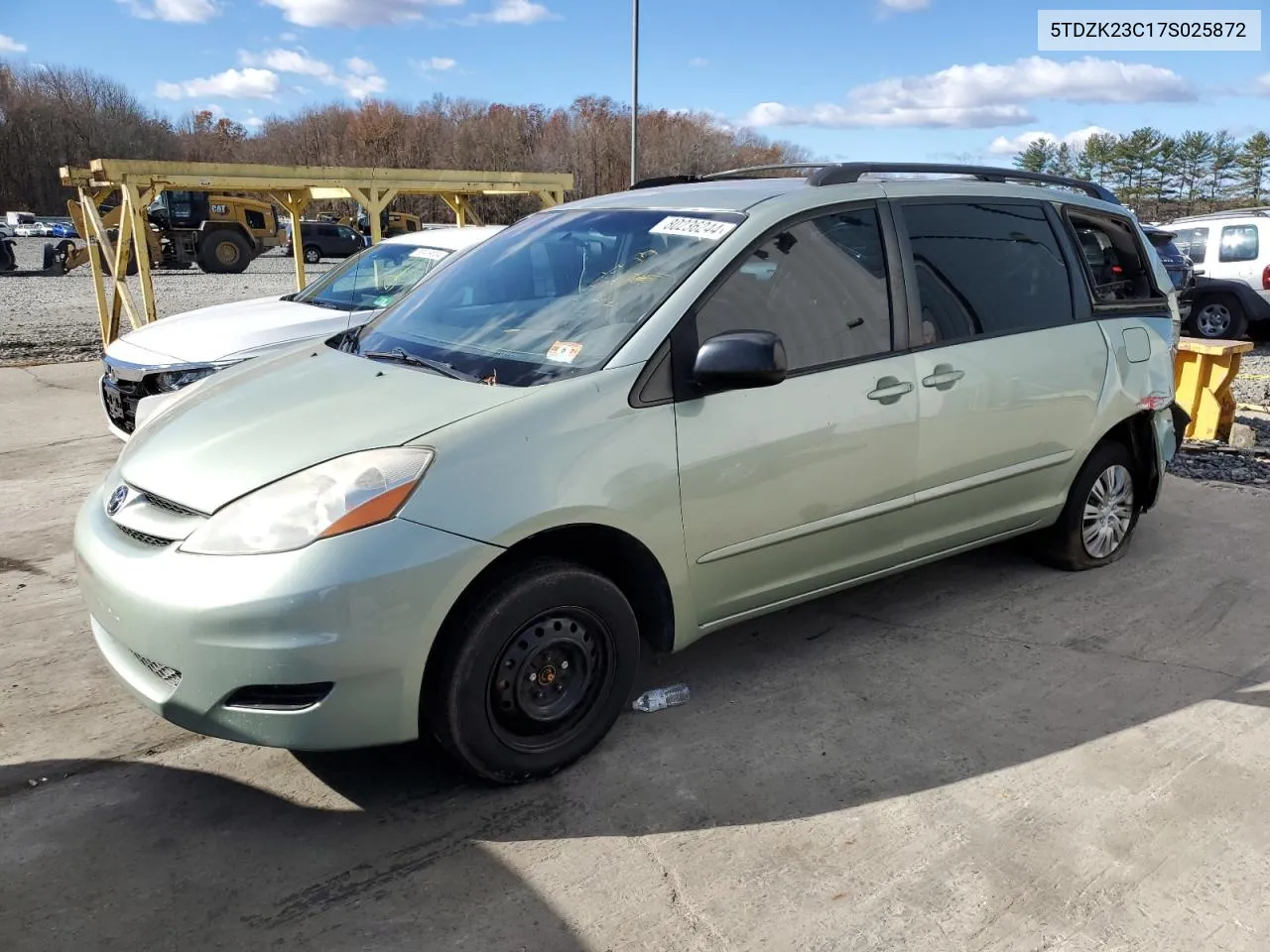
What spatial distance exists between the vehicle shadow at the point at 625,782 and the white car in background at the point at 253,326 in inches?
118

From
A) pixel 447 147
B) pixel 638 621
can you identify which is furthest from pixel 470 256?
pixel 447 147

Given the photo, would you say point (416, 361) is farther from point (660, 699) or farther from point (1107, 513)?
point (1107, 513)

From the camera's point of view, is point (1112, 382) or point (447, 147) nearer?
point (1112, 382)

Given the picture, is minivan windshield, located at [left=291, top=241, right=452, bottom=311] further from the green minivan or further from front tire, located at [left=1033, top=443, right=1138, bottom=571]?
front tire, located at [left=1033, top=443, right=1138, bottom=571]

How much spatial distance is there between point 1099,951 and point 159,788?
2677 mm

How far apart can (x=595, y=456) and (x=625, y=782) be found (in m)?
1.03

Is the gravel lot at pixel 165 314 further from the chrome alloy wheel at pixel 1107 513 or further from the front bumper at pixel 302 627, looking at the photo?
the front bumper at pixel 302 627

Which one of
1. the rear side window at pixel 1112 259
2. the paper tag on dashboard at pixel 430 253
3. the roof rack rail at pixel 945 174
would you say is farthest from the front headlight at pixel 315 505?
the paper tag on dashboard at pixel 430 253

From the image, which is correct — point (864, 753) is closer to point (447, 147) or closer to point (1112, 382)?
point (1112, 382)

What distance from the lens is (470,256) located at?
13.6 feet

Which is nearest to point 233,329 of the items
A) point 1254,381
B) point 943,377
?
point 943,377

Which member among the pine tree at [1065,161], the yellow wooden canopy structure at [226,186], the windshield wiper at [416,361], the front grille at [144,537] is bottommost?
the front grille at [144,537]

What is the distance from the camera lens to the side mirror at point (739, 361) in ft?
9.96

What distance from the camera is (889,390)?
364 cm
